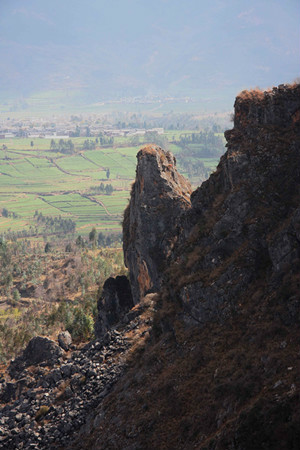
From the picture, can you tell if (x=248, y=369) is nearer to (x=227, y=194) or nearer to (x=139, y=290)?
(x=227, y=194)

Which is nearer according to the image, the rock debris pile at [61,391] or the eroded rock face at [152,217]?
the rock debris pile at [61,391]

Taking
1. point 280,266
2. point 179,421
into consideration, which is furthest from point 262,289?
point 179,421

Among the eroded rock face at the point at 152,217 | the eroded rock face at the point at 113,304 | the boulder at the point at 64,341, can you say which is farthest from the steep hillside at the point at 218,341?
the eroded rock face at the point at 113,304

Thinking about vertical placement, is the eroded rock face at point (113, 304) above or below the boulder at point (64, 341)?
above

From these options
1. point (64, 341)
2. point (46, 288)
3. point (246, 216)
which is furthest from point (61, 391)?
point (46, 288)

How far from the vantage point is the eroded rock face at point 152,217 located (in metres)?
52.3

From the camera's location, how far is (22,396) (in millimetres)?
44594

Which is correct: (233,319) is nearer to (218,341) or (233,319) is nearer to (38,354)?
(218,341)

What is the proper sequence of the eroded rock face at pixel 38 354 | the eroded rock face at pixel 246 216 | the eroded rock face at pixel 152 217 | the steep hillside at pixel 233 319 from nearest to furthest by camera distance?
1. the steep hillside at pixel 233 319
2. the eroded rock face at pixel 246 216
3. the eroded rock face at pixel 38 354
4. the eroded rock face at pixel 152 217

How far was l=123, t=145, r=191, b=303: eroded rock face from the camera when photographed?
5228cm

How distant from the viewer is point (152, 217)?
52969mm

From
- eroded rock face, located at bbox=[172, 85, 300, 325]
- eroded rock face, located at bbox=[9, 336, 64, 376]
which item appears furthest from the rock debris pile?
eroded rock face, located at bbox=[172, 85, 300, 325]

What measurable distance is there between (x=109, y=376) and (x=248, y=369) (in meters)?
15.3

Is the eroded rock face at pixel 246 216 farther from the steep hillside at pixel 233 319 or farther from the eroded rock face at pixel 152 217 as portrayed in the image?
the eroded rock face at pixel 152 217
